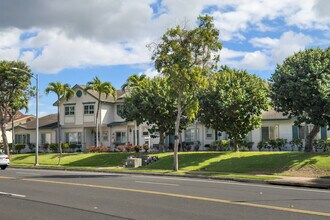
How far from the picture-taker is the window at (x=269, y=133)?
1592 inches

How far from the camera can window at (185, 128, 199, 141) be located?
1807 inches

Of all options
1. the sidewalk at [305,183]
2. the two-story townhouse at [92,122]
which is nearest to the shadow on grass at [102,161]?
the two-story townhouse at [92,122]

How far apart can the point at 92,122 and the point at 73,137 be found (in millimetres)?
4179

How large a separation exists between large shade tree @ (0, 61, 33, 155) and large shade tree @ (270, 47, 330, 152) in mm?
26281

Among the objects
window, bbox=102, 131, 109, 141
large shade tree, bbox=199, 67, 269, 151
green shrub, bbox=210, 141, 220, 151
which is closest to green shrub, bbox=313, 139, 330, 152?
large shade tree, bbox=199, 67, 269, 151

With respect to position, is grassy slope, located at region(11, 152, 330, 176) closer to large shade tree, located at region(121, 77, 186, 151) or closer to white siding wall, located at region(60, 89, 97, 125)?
large shade tree, located at region(121, 77, 186, 151)

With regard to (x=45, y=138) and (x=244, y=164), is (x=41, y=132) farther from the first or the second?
(x=244, y=164)

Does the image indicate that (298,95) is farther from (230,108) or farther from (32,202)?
(32,202)

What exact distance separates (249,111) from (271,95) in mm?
4392

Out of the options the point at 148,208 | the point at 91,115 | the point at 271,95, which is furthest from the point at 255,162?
the point at 91,115

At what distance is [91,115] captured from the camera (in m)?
52.5

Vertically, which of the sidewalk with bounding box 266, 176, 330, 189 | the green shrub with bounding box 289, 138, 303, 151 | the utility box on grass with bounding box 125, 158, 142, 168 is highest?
the green shrub with bounding box 289, 138, 303, 151

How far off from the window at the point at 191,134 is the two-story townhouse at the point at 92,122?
5.31m

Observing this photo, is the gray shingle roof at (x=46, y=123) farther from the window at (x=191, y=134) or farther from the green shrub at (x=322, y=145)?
the green shrub at (x=322, y=145)
